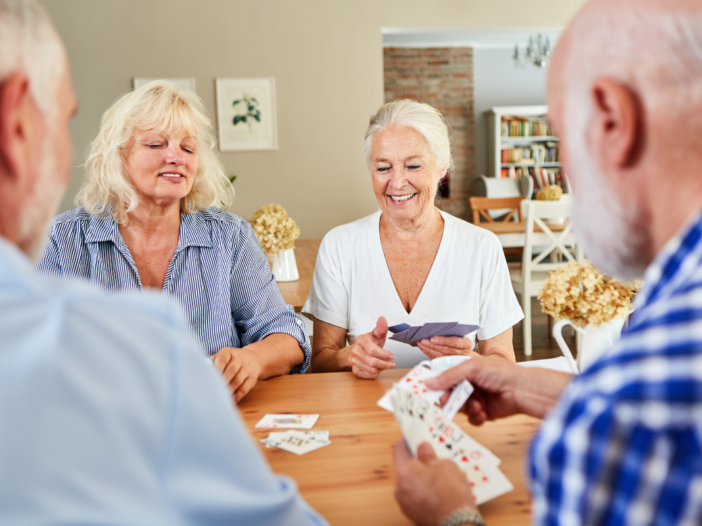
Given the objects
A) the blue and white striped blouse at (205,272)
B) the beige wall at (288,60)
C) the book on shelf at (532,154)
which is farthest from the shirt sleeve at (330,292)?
the book on shelf at (532,154)

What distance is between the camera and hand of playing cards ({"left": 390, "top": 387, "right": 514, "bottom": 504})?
917 mm

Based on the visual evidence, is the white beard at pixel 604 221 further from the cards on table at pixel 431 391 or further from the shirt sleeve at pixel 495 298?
the shirt sleeve at pixel 495 298

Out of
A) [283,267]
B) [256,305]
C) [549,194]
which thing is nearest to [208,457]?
[256,305]

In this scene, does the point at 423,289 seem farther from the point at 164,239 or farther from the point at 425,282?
the point at 164,239

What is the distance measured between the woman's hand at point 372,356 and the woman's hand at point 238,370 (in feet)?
0.84

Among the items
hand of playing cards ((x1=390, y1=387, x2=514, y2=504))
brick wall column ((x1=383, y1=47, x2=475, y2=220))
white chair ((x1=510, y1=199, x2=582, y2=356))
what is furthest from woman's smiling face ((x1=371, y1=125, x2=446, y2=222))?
brick wall column ((x1=383, y1=47, x2=475, y2=220))

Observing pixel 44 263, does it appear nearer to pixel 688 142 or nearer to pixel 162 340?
pixel 162 340

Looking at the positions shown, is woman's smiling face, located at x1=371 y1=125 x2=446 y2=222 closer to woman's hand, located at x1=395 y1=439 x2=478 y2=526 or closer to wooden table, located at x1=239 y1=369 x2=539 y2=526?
wooden table, located at x1=239 y1=369 x2=539 y2=526

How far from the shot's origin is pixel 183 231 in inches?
72.7

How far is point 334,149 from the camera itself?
6.21m

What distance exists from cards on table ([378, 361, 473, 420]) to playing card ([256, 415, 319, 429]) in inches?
6.5

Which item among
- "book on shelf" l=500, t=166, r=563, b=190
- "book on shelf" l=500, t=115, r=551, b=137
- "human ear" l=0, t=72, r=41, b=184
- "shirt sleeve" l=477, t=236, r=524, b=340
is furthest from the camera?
"book on shelf" l=500, t=166, r=563, b=190

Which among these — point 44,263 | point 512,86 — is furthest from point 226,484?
point 512,86

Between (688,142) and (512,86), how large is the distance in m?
9.97
